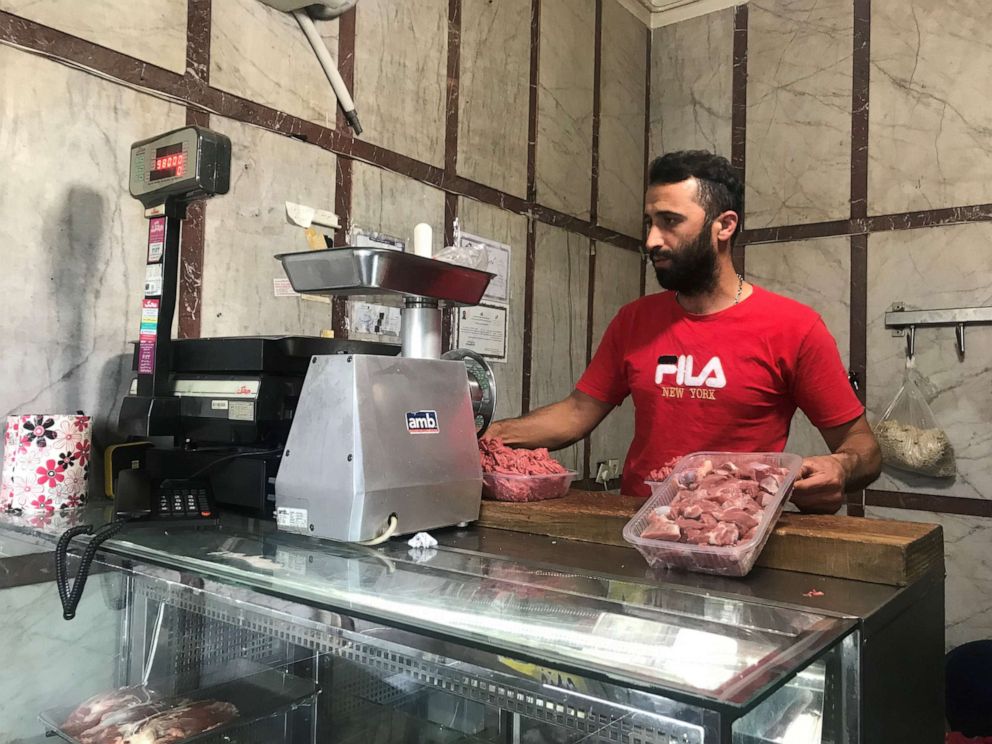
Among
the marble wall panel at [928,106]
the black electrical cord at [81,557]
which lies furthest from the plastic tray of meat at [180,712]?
the marble wall panel at [928,106]

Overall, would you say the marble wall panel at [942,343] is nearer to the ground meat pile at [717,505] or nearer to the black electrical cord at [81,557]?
the ground meat pile at [717,505]

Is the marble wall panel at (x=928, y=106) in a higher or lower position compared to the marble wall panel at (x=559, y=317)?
higher

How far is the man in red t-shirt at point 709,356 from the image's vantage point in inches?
83.3

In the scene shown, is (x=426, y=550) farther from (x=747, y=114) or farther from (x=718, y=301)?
(x=747, y=114)

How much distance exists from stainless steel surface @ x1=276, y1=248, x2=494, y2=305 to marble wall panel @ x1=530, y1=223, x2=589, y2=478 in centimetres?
216

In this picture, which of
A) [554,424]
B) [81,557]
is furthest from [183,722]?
[554,424]

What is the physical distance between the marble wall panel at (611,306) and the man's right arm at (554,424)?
1.49 m

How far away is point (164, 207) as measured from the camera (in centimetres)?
158

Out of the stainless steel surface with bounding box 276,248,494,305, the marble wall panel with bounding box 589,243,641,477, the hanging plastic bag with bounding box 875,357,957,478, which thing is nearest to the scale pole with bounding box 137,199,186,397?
the stainless steel surface with bounding box 276,248,494,305

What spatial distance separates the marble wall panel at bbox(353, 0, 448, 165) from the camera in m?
2.78

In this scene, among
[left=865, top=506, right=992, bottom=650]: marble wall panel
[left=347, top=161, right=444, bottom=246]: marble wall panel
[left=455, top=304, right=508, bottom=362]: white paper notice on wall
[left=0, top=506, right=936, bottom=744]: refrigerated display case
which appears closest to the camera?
[left=0, top=506, right=936, bottom=744]: refrigerated display case

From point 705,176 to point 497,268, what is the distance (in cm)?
129

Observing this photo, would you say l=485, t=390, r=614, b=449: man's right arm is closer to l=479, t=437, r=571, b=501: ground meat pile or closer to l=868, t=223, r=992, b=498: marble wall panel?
l=479, t=437, r=571, b=501: ground meat pile

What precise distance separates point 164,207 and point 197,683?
0.98 m
